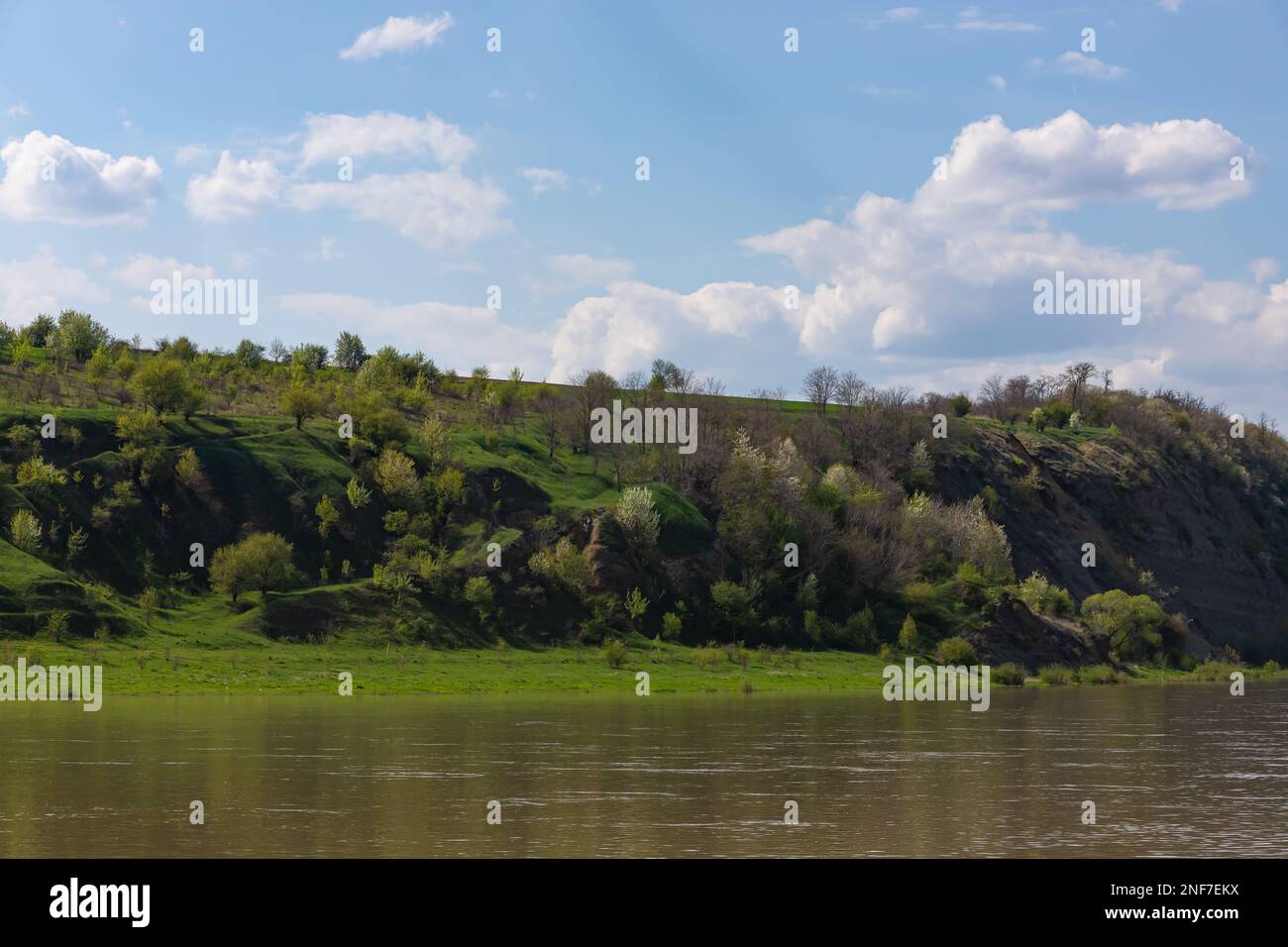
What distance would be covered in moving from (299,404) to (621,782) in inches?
3080

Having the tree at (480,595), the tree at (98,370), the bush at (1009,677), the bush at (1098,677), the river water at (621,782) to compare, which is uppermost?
the tree at (98,370)

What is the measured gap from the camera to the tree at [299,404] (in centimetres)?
10700

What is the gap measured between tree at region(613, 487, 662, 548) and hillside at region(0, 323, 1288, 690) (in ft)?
0.69

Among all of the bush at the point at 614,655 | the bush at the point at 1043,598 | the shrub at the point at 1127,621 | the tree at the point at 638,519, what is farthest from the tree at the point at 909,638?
the bush at the point at 614,655

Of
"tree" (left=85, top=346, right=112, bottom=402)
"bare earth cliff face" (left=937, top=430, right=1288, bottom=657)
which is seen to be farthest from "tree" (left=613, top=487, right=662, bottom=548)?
"tree" (left=85, top=346, right=112, bottom=402)

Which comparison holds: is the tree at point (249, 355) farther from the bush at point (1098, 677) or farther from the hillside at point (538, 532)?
the bush at point (1098, 677)

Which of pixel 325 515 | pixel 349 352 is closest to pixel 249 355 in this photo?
pixel 349 352

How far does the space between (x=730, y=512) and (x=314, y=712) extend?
55.0 meters

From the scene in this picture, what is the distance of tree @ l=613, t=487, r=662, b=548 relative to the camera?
9875 centimetres

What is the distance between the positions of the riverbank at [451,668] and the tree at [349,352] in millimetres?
87756
